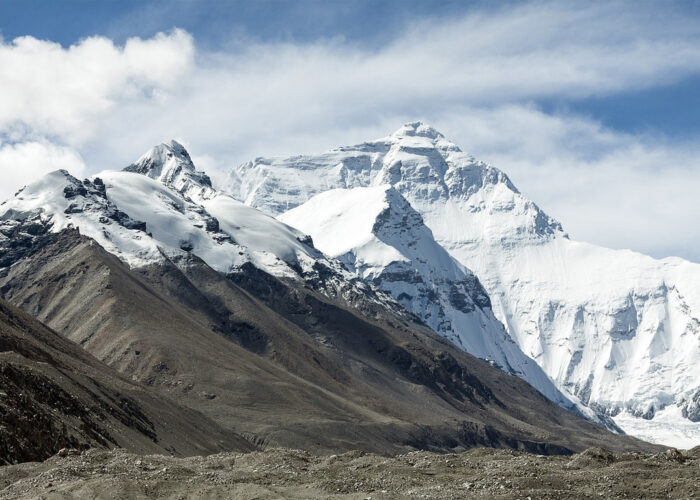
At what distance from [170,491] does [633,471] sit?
28593 mm

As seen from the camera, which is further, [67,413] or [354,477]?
[67,413]

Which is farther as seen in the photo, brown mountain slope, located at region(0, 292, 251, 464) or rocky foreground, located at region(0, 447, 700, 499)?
brown mountain slope, located at region(0, 292, 251, 464)

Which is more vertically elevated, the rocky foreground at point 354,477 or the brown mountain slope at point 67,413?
the rocky foreground at point 354,477

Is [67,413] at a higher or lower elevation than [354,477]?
lower

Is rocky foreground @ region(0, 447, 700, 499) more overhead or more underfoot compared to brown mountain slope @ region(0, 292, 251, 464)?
more overhead

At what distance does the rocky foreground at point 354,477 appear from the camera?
68.9 metres

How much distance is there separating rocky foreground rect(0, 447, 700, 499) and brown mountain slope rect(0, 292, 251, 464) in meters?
21.9

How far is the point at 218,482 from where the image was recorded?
238 ft

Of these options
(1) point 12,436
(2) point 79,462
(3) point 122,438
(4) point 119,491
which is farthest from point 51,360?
(4) point 119,491

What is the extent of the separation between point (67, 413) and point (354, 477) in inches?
2807

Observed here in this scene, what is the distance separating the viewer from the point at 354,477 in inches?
2968

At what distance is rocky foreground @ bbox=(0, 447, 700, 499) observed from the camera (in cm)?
6888

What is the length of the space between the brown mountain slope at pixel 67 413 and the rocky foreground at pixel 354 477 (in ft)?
71.9

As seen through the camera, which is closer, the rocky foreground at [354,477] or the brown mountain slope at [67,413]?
the rocky foreground at [354,477]
